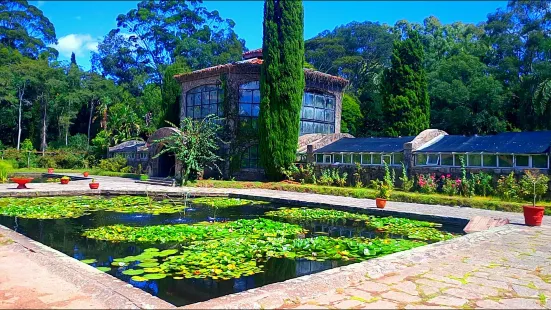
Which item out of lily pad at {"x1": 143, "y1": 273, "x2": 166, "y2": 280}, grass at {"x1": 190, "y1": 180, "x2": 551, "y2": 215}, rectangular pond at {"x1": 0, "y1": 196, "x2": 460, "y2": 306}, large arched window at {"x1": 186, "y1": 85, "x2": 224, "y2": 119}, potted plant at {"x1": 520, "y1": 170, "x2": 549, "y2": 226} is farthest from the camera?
large arched window at {"x1": 186, "y1": 85, "x2": 224, "y2": 119}

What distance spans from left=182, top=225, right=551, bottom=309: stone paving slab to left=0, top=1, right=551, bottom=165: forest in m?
22.8

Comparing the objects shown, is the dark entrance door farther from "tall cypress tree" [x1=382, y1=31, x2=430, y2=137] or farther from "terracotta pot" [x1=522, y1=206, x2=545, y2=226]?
"terracotta pot" [x1=522, y1=206, x2=545, y2=226]

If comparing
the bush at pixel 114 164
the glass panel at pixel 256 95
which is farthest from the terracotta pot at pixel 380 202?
the bush at pixel 114 164

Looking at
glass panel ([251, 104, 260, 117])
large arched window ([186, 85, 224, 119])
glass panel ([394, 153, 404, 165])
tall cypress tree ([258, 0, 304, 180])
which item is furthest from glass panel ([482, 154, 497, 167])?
large arched window ([186, 85, 224, 119])

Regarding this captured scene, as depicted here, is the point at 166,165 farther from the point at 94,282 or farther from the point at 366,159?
the point at 94,282

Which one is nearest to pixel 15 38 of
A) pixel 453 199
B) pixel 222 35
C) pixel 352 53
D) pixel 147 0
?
pixel 147 0

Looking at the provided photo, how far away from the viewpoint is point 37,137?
1917 inches

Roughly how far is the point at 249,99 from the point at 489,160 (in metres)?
14.8

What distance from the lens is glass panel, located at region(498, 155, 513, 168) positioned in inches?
642

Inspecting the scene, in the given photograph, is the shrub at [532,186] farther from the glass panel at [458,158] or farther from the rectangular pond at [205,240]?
the rectangular pond at [205,240]

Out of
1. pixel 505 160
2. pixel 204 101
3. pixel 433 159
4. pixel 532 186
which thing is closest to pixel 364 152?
pixel 433 159

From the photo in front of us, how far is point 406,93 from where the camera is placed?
2941 centimetres

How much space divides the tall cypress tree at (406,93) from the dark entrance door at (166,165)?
1583 cm

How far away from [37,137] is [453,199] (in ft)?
160
